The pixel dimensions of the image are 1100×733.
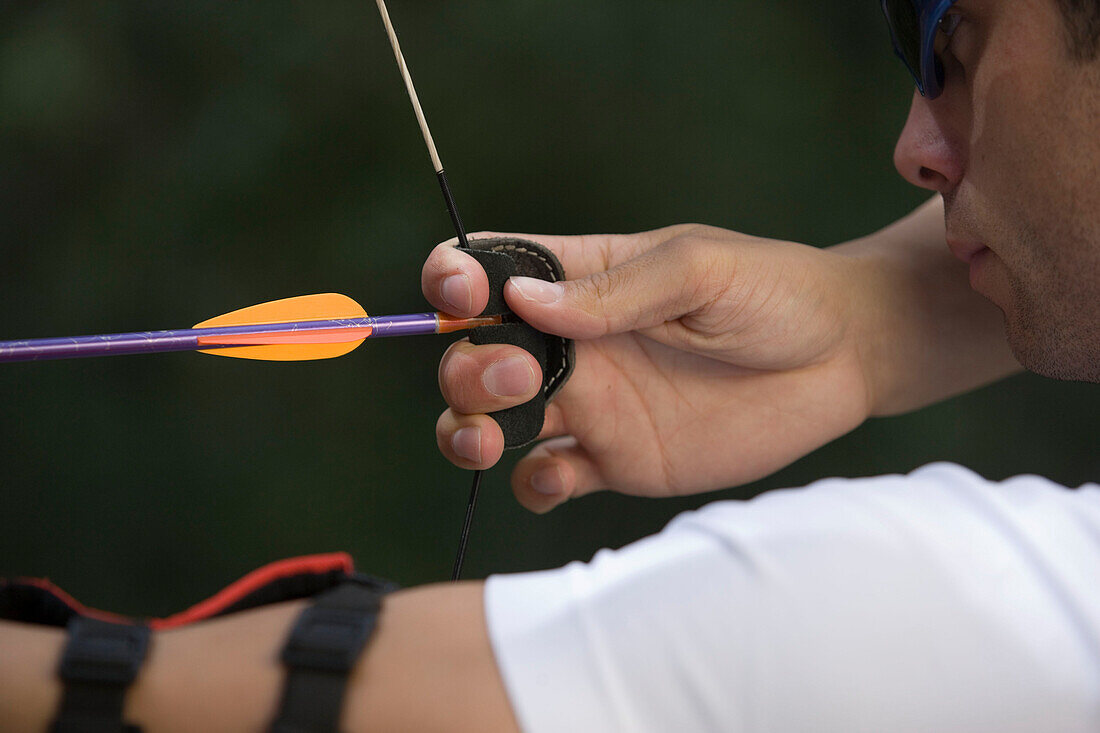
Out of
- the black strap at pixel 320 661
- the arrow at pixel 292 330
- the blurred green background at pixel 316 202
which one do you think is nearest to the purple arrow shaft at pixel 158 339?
the arrow at pixel 292 330

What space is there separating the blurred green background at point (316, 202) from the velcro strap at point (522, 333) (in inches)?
33.8

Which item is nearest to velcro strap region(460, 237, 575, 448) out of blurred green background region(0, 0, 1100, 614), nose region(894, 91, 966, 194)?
nose region(894, 91, 966, 194)

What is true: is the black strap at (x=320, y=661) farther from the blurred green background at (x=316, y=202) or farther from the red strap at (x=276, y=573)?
the blurred green background at (x=316, y=202)

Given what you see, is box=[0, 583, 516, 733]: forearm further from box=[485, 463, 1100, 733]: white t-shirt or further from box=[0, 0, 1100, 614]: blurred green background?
box=[0, 0, 1100, 614]: blurred green background

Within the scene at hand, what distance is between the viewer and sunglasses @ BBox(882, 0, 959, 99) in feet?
2.36

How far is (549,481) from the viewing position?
1.02 metres

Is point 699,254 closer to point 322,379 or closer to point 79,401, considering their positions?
point 322,379

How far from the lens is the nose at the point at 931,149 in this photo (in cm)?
80

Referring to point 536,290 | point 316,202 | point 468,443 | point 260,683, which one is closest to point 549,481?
point 468,443

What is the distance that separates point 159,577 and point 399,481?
46cm

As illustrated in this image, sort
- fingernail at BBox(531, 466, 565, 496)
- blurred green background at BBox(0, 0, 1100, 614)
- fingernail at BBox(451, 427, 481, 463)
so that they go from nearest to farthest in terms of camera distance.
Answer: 1. fingernail at BBox(451, 427, 481, 463)
2. fingernail at BBox(531, 466, 565, 496)
3. blurred green background at BBox(0, 0, 1100, 614)

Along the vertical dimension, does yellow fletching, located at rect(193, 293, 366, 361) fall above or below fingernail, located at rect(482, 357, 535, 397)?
above

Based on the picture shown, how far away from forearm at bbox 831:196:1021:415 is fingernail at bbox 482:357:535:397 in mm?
423

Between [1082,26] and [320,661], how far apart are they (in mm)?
670
